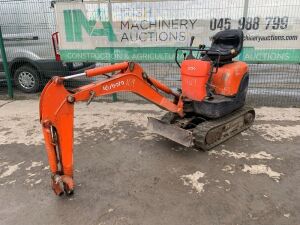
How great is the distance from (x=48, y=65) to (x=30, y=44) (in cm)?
69

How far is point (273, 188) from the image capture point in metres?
3.75

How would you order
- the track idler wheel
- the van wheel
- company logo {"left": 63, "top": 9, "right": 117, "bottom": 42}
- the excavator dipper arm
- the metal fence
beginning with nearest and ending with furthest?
the excavator dipper arm < the track idler wheel < company logo {"left": 63, "top": 9, "right": 117, "bottom": 42} < the metal fence < the van wheel

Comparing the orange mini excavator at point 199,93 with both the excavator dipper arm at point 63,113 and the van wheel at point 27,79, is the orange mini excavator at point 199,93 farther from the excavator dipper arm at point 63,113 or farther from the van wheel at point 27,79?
the van wheel at point 27,79

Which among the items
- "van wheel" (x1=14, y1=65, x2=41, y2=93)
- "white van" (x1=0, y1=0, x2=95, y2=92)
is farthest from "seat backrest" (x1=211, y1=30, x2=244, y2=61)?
"van wheel" (x1=14, y1=65, x2=41, y2=93)

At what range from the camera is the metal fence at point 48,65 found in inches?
287

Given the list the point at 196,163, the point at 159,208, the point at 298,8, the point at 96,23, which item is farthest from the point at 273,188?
the point at 96,23

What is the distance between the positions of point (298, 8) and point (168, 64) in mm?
3056

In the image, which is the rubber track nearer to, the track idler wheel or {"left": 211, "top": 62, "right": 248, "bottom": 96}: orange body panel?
the track idler wheel

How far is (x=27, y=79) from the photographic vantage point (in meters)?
8.11

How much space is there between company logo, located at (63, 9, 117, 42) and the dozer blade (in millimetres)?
3016

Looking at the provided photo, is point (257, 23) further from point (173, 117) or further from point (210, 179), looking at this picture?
point (210, 179)

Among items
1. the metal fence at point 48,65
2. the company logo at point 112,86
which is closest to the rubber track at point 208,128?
the company logo at point 112,86

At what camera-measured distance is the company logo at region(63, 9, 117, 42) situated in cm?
697

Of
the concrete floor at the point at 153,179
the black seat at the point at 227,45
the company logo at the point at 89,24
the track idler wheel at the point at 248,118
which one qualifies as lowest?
the concrete floor at the point at 153,179
